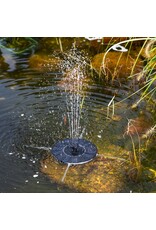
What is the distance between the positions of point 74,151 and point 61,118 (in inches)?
33.7

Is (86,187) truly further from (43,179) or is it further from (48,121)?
(48,121)

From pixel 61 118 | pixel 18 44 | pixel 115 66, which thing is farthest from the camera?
pixel 18 44

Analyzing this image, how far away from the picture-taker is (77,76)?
650 centimetres

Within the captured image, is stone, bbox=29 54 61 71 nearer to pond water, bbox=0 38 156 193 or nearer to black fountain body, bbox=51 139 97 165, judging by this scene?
pond water, bbox=0 38 156 193

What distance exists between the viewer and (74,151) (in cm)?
458

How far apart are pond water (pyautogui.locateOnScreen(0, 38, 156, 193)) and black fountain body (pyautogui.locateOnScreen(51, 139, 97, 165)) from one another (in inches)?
3.1

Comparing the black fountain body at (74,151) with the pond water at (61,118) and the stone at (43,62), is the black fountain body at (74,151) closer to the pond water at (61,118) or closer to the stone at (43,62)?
the pond water at (61,118)

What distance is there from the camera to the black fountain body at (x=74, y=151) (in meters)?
4.43

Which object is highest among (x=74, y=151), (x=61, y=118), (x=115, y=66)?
(x=115, y=66)

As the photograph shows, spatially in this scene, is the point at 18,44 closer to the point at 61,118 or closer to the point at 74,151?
the point at 61,118

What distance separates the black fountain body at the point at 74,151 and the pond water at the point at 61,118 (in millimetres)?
79

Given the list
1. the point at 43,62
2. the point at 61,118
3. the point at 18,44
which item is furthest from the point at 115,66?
the point at 18,44

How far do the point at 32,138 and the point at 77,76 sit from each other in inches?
78.9

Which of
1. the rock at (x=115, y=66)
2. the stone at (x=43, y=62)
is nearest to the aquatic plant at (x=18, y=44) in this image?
the stone at (x=43, y=62)
